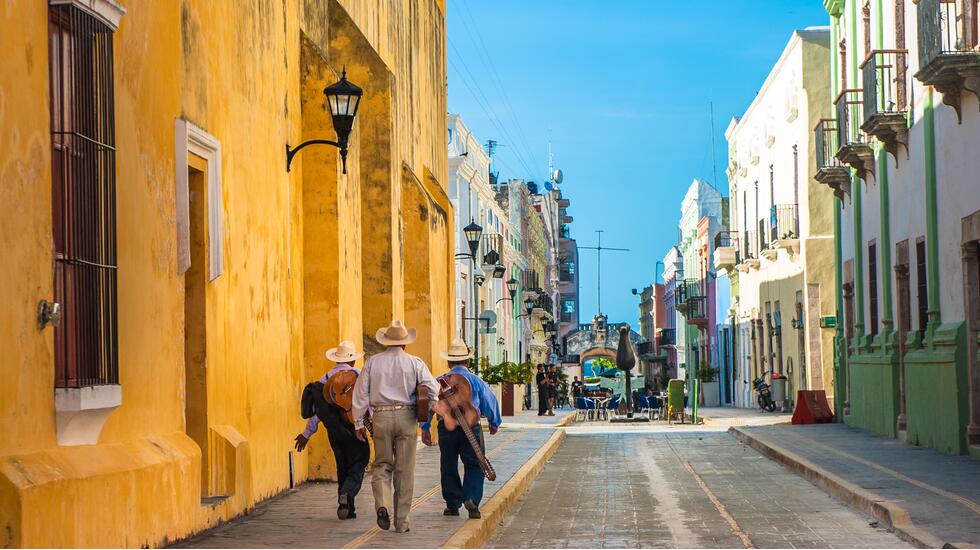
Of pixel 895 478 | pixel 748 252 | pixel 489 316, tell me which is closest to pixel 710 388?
pixel 748 252

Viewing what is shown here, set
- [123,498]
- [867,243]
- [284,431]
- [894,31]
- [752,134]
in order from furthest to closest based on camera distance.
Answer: [752,134] → [867,243] → [894,31] → [284,431] → [123,498]

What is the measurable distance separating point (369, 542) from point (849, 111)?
19.8 meters

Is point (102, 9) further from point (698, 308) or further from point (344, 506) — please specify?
point (698, 308)

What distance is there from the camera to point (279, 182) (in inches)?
613

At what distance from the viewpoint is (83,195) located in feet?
30.2

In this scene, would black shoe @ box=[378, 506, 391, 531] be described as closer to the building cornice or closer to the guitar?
the guitar

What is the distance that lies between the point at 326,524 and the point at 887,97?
1533cm

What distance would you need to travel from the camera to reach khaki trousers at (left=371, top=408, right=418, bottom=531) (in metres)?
12.1

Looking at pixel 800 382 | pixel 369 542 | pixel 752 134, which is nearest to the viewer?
pixel 369 542

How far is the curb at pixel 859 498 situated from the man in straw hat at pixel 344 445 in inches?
183

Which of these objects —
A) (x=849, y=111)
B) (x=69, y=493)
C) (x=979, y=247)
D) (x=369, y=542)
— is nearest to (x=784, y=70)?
(x=849, y=111)

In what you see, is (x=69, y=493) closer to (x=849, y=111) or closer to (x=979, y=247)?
(x=979, y=247)

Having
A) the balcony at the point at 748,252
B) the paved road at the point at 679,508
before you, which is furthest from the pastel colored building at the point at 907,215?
the balcony at the point at 748,252

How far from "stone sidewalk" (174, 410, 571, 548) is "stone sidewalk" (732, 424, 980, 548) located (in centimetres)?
372
